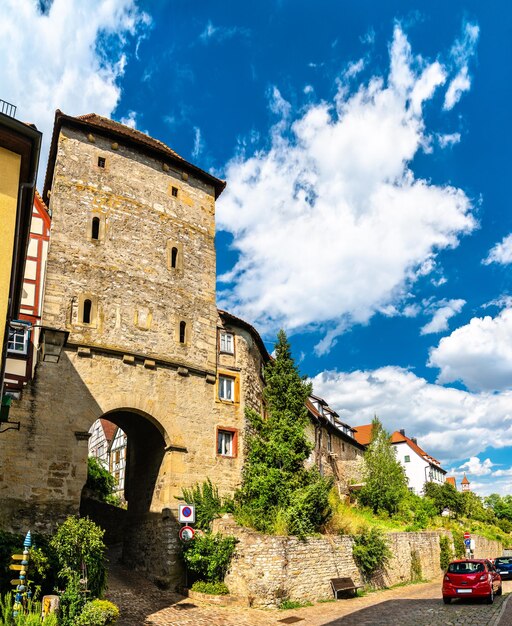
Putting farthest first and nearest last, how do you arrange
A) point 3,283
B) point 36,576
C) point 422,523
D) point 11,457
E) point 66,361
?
point 422,523 < point 66,361 < point 11,457 < point 36,576 < point 3,283

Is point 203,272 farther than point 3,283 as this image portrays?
Yes

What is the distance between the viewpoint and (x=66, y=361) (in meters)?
20.9

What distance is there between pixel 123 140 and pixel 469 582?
22.6m

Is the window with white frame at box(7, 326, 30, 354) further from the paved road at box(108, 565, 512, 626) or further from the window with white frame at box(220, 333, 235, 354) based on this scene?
the paved road at box(108, 565, 512, 626)

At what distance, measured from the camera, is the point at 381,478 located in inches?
1483

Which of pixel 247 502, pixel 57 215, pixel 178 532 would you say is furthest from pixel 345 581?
pixel 57 215

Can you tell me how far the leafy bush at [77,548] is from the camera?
1483 cm

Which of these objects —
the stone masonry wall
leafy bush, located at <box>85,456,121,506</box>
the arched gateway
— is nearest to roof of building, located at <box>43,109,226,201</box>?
the arched gateway

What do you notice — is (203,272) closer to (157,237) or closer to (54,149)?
(157,237)

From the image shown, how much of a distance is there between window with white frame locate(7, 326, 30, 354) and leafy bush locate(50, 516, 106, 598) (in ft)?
23.5

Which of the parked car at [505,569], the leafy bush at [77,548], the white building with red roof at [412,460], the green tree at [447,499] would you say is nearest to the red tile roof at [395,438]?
the white building with red roof at [412,460]

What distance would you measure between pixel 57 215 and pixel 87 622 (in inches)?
611

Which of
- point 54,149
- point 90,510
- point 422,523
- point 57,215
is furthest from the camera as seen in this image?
point 422,523

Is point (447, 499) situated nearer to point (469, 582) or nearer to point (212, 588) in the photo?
point (469, 582)
